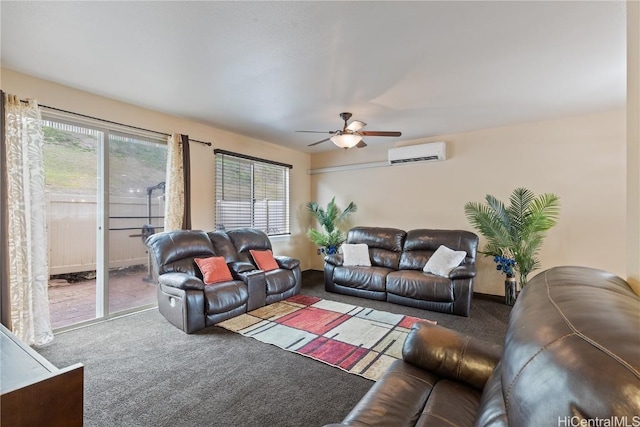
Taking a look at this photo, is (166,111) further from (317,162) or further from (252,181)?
(317,162)

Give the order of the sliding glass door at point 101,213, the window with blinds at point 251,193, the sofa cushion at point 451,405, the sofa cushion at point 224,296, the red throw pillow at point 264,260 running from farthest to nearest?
the window with blinds at point 251,193
the red throw pillow at point 264,260
the sliding glass door at point 101,213
the sofa cushion at point 224,296
the sofa cushion at point 451,405

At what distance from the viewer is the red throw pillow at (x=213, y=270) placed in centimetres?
348

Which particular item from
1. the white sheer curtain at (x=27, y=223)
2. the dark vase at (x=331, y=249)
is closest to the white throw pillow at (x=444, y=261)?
the dark vase at (x=331, y=249)

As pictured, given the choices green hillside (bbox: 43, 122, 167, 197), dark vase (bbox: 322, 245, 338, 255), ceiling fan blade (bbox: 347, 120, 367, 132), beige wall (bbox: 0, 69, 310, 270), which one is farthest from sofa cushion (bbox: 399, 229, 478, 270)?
green hillside (bbox: 43, 122, 167, 197)

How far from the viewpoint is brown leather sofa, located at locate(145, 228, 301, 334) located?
3.03 meters

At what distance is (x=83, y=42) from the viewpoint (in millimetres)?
2207

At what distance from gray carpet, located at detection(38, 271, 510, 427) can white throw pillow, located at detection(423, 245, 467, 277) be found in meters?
0.88

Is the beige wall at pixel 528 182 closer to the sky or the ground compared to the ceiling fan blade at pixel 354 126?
closer to the ground

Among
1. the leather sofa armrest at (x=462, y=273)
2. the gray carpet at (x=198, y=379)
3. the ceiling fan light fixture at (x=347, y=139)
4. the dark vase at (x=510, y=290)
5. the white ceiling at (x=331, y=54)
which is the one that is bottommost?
the gray carpet at (x=198, y=379)

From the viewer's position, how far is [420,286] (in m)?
3.77

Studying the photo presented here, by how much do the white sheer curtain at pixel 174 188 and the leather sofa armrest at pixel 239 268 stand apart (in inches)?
35.5

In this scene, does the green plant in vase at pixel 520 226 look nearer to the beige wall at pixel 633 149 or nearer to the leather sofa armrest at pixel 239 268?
the beige wall at pixel 633 149

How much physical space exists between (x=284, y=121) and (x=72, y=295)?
3718mm

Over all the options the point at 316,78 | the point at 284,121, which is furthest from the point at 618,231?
the point at 284,121
